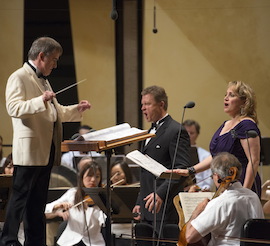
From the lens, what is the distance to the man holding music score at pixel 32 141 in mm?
2197

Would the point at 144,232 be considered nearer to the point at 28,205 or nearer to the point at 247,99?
the point at 28,205

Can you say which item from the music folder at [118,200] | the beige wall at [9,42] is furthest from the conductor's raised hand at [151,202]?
the beige wall at [9,42]

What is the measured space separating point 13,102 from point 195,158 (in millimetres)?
2582

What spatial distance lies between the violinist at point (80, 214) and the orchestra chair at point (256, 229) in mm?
1712

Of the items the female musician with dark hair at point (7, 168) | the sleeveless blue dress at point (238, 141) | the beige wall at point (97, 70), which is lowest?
the female musician with dark hair at point (7, 168)

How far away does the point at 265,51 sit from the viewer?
560cm

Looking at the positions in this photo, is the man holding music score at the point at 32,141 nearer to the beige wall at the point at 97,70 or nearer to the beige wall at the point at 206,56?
the beige wall at the point at 206,56

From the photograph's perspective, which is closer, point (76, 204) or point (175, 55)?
point (76, 204)

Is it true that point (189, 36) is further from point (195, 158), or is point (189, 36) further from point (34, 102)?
point (34, 102)

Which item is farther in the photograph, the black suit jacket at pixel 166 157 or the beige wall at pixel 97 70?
the beige wall at pixel 97 70

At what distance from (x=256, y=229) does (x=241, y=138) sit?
2.54 feet

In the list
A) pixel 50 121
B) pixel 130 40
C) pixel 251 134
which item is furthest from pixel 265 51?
pixel 50 121

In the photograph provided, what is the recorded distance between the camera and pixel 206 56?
5879 millimetres

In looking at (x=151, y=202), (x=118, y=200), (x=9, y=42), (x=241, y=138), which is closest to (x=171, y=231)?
(x=151, y=202)
